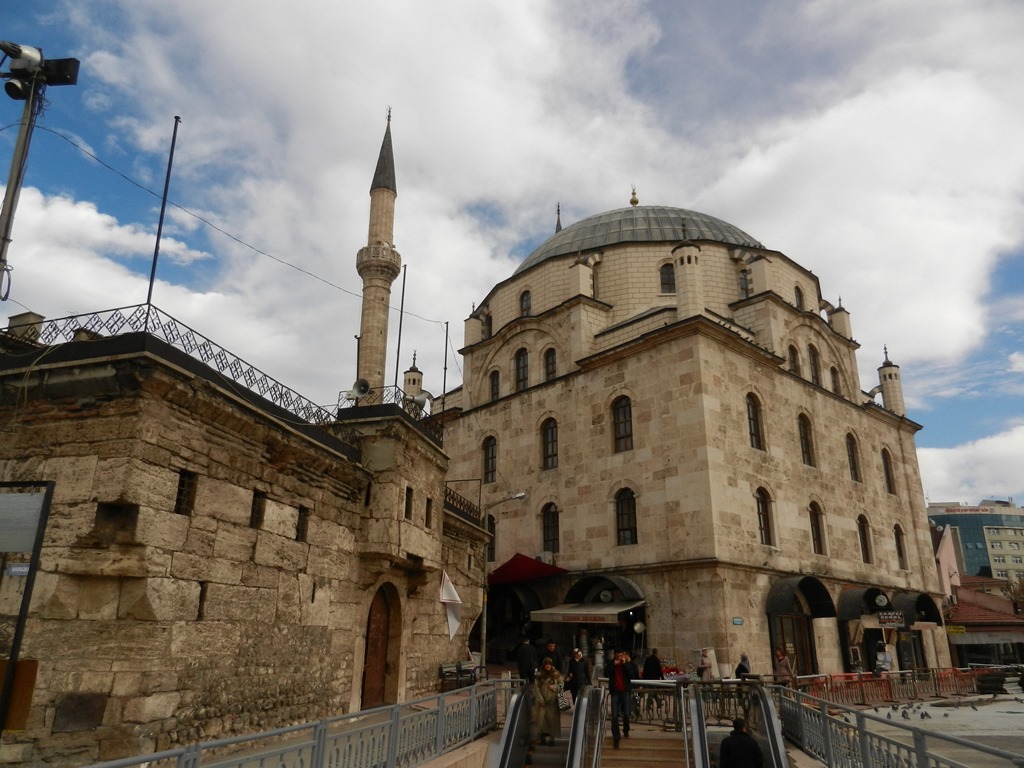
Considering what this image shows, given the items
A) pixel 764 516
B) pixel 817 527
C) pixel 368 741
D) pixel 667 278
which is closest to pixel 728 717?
pixel 368 741

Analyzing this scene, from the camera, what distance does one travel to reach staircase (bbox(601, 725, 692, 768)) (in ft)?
32.7

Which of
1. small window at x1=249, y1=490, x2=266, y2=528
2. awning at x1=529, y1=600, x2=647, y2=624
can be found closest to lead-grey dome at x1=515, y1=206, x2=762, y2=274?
awning at x1=529, y1=600, x2=647, y2=624

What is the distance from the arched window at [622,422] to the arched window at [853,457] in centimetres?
905

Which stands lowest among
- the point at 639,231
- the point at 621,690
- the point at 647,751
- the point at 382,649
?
the point at 647,751

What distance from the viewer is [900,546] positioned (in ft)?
87.0

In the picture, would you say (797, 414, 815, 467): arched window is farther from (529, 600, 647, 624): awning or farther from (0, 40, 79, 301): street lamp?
(0, 40, 79, 301): street lamp

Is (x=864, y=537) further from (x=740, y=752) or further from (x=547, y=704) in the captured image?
(x=740, y=752)

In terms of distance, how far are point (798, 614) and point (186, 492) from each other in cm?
1773

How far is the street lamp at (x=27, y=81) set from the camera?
9156 millimetres

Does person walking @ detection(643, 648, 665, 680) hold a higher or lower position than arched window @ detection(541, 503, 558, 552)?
lower

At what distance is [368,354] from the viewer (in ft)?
56.4

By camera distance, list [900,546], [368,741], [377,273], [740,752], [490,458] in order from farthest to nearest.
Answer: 1. [900,546]
2. [490,458]
3. [377,273]
4. [740,752]
5. [368,741]

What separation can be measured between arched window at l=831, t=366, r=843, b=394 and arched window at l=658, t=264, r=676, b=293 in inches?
267

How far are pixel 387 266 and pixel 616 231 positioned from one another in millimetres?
12802
